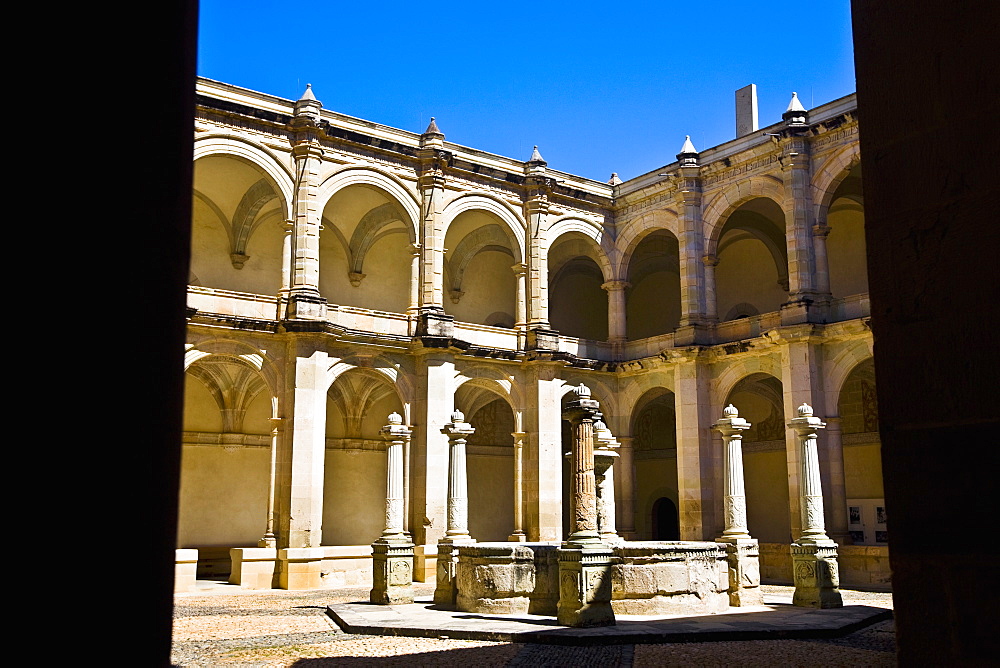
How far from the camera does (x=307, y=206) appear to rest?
2098 centimetres

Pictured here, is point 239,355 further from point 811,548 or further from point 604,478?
point 811,548

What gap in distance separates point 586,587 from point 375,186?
1310 centimetres

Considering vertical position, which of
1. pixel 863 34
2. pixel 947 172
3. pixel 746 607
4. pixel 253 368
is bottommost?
pixel 746 607

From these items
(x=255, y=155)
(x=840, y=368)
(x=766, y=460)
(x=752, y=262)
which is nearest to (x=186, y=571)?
(x=255, y=155)

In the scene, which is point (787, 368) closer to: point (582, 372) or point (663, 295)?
point (582, 372)

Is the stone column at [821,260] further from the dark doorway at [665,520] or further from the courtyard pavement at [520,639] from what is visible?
the dark doorway at [665,520]

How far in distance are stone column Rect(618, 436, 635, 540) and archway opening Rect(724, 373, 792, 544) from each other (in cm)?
376

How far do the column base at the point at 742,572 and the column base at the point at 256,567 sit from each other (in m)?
9.45

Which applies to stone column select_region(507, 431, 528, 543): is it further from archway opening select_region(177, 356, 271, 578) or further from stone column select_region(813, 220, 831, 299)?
stone column select_region(813, 220, 831, 299)

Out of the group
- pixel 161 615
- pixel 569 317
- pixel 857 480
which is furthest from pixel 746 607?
pixel 569 317

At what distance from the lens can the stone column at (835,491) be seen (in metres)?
19.5

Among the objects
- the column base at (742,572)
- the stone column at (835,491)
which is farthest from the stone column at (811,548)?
the stone column at (835,491)

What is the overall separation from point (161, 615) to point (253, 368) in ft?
62.1

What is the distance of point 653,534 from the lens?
95.3 ft
